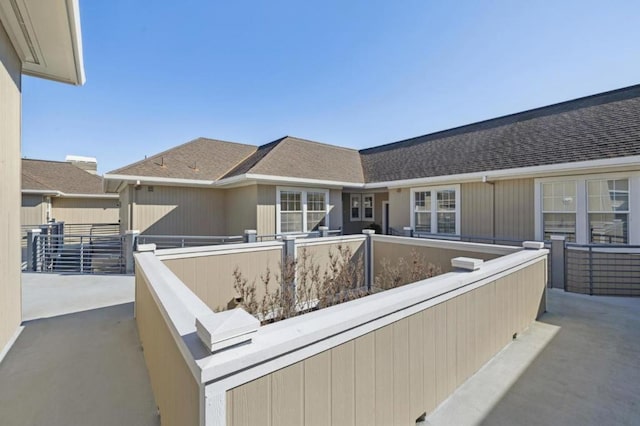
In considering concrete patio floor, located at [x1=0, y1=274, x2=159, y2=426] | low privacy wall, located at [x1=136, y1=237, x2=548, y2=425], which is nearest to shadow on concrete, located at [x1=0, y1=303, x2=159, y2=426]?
concrete patio floor, located at [x1=0, y1=274, x2=159, y2=426]

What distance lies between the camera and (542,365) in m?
3.35

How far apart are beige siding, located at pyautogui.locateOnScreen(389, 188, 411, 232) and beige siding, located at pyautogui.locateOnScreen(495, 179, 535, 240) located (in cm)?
329

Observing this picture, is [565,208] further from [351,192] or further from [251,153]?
[251,153]

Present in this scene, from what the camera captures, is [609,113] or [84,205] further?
[84,205]

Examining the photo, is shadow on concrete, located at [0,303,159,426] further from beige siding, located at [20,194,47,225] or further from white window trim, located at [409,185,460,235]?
beige siding, located at [20,194,47,225]

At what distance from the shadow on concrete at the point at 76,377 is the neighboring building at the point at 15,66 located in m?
0.46

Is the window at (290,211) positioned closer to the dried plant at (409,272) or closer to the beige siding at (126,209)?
the dried plant at (409,272)

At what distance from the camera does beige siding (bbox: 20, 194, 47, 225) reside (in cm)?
1555

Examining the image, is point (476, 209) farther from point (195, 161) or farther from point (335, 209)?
point (195, 161)

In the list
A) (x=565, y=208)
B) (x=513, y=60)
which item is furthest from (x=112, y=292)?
(x=513, y=60)

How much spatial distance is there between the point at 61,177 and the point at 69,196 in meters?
2.93

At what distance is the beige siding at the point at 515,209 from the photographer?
28.0 ft

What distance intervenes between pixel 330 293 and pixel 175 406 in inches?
167

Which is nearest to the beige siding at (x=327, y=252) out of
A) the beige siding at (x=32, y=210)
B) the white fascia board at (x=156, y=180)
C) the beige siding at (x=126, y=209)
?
the white fascia board at (x=156, y=180)
